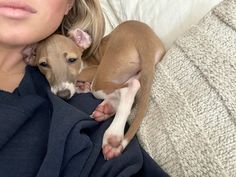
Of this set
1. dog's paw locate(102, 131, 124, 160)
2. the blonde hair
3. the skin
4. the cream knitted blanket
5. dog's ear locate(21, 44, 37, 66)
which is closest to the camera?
the cream knitted blanket

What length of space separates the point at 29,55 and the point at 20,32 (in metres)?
0.29

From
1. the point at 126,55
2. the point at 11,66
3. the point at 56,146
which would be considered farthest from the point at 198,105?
the point at 11,66

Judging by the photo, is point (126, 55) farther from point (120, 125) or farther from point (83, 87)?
point (120, 125)

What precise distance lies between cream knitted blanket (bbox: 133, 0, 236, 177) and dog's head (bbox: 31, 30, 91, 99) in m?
0.59

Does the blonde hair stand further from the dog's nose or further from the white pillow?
the dog's nose

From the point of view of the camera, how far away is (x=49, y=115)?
1.39 m

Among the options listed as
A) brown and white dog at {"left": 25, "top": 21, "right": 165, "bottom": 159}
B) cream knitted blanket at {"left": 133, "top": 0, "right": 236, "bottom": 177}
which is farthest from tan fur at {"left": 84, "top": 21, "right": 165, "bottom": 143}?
cream knitted blanket at {"left": 133, "top": 0, "right": 236, "bottom": 177}

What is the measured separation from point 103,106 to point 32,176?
36cm

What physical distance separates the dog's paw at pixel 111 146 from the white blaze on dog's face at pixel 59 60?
1.79 ft

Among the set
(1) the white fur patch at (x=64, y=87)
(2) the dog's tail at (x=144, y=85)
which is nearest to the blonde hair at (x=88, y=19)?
(1) the white fur patch at (x=64, y=87)

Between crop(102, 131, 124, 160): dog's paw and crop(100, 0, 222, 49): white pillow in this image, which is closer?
crop(102, 131, 124, 160): dog's paw

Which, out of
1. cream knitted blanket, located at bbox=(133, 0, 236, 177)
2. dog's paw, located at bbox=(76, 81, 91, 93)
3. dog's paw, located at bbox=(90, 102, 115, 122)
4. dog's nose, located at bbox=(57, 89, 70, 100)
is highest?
cream knitted blanket, located at bbox=(133, 0, 236, 177)

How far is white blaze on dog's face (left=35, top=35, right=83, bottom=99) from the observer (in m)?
1.90

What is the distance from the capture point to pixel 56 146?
1.21m
